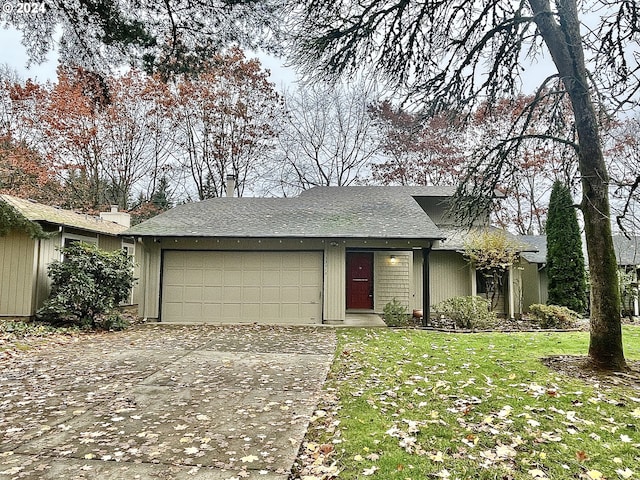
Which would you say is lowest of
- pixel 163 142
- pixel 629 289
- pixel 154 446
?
pixel 154 446

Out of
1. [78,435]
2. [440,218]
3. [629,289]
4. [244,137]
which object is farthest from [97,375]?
Result: [244,137]

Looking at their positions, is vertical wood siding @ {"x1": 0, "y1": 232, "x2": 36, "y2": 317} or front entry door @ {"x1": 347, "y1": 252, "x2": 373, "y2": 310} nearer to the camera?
vertical wood siding @ {"x1": 0, "y1": 232, "x2": 36, "y2": 317}

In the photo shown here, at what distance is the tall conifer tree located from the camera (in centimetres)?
1348

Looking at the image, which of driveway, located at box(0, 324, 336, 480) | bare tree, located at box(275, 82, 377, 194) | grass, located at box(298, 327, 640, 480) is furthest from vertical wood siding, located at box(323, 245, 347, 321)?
bare tree, located at box(275, 82, 377, 194)

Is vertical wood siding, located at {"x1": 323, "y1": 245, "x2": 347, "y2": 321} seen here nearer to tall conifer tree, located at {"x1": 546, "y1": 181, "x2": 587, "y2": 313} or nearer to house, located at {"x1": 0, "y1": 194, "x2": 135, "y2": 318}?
house, located at {"x1": 0, "y1": 194, "x2": 135, "y2": 318}

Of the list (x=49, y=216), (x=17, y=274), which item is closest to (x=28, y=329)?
(x=17, y=274)

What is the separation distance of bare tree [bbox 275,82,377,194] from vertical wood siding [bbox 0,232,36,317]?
13.1 meters

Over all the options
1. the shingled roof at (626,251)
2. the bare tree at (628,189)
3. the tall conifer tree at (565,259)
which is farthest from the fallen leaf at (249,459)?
the shingled roof at (626,251)

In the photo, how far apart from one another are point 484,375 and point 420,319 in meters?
7.00

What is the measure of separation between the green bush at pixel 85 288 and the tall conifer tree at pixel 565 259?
1332 cm

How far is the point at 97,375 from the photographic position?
5.73m

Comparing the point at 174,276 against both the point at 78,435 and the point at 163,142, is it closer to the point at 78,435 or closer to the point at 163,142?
the point at 78,435

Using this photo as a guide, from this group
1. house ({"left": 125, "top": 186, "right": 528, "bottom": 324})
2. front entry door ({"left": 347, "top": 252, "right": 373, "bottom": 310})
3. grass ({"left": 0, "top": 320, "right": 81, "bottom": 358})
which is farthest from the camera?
front entry door ({"left": 347, "top": 252, "right": 373, "bottom": 310})

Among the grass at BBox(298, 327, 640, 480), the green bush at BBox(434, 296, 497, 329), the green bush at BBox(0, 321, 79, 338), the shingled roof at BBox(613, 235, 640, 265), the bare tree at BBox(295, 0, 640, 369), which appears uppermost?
the bare tree at BBox(295, 0, 640, 369)
